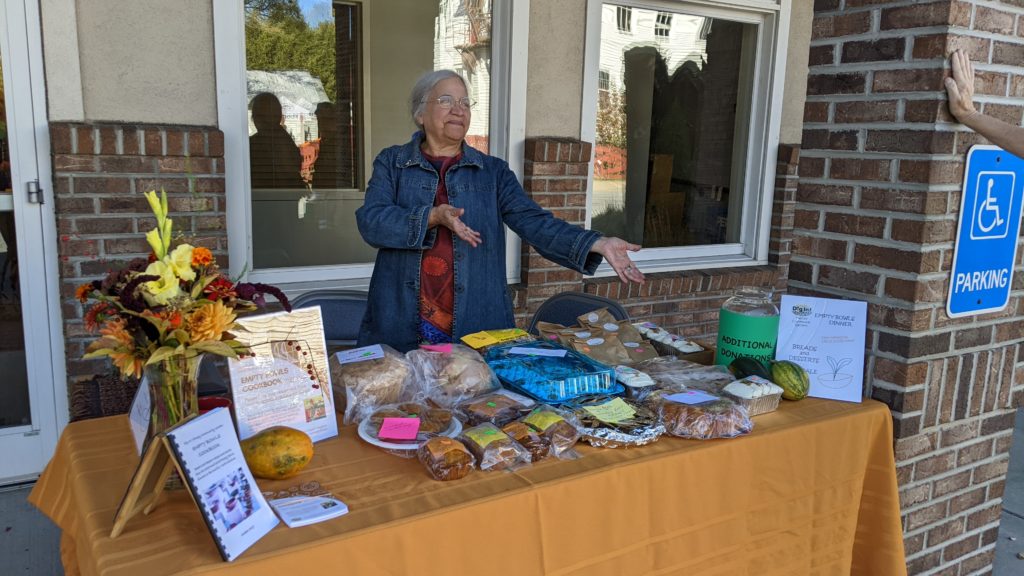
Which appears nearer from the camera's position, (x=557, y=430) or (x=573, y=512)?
(x=573, y=512)

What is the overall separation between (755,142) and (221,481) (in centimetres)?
474

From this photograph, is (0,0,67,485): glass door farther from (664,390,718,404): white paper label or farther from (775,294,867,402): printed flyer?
(775,294,867,402): printed flyer

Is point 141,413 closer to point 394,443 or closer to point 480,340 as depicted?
point 394,443

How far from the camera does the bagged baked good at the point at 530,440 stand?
1658mm

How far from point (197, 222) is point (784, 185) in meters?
3.88

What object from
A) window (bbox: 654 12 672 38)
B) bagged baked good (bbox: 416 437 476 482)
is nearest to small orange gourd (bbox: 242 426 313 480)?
bagged baked good (bbox: 416 437 476 482)

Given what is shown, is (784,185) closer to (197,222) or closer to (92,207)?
(197,222)

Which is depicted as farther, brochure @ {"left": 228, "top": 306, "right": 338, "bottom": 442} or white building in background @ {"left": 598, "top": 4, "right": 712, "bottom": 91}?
white building in background @ {"left": 598, "top": 4, "right": 712, "bottom": 91}

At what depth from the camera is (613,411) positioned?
1.85 m

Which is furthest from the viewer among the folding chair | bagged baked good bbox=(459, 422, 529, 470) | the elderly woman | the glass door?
the folding chair

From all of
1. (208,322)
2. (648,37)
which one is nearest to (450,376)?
(208,322)

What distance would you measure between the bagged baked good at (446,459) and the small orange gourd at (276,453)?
0.26 metres

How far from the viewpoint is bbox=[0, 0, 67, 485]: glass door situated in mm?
3049

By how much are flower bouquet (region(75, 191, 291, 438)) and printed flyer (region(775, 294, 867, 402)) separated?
5.42 feet
